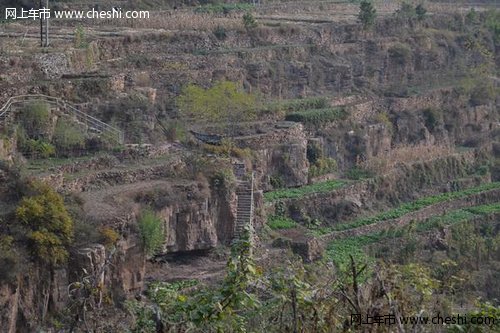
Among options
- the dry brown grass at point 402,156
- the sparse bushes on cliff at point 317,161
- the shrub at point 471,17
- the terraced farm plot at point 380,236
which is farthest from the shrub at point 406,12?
the sparse bushes on cliff at point 317,161

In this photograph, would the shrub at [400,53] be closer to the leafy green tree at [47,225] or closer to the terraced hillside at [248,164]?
the terraced hillside at [248,164]

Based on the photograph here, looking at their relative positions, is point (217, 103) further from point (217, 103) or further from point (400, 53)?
point (400, 53)

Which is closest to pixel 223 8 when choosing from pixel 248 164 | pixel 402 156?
pixel 402 156

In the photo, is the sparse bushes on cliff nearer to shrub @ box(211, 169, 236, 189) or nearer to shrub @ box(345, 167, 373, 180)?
shrub @ box(345, 167, 373, 180)

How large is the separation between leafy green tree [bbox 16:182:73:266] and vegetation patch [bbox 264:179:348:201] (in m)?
12.8

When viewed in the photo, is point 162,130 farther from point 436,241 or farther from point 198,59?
point 436,241

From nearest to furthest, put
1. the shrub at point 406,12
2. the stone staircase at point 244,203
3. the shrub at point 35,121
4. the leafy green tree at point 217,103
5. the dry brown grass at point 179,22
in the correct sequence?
the shrub at point 35,121 < the stone staircase at point 244,203 < the leafy green tree at point 217,103 < the dry brown grass at point 179,22 < the shrub at point 406,12

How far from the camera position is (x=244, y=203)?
37.6 meters

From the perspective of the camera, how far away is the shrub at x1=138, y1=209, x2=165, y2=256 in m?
32.5

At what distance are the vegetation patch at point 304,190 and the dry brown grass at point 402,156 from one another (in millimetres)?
2475

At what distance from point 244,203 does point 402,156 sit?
47.4 feet

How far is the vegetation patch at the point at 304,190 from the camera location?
42562mm

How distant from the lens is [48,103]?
121 feet

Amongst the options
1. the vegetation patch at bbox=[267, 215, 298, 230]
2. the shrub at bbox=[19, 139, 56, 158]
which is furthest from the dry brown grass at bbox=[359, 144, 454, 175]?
the shrub at bbox=[19, 139, 56, 158]
